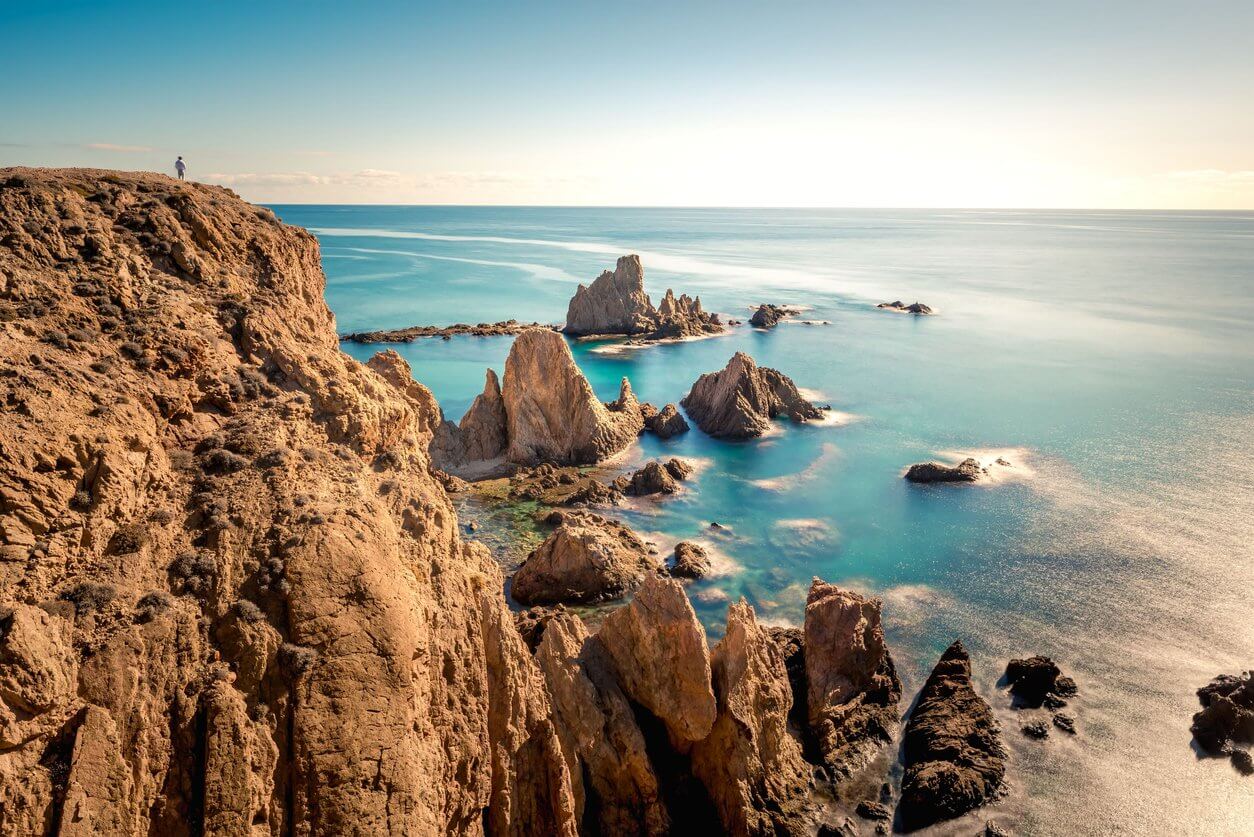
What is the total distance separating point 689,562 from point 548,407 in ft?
63.8

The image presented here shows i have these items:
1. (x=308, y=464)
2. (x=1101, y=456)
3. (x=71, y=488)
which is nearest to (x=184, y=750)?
(x=71, y=488)

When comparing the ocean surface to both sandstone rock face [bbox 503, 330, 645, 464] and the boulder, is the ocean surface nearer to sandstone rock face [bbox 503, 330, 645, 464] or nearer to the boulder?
the boulder

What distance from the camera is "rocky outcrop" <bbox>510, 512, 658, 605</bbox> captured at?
111 ft

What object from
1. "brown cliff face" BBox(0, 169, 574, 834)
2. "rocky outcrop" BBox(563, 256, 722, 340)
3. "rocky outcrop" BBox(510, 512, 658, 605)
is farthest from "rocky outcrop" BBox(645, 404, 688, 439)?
"rocky outcrop" BBox(563, 256, 722, 340)

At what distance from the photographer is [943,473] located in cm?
5169

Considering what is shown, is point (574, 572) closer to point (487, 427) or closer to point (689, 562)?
point (689, 562)

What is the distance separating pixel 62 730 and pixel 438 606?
21.5 ft

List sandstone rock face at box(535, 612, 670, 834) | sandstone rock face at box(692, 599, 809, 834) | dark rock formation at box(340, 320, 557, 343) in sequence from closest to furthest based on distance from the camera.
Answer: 1. sandstone rock face at box(535, 612, 670, 834)
2. sandstone rock face at box(692, 599, 809, 834)
3. dark rock formation at box(340, 320, 557, 343)

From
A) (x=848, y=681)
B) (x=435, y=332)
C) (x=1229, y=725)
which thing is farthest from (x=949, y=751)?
(x=435, y=332)

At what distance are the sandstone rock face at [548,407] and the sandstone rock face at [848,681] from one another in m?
27.6

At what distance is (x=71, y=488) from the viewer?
39.2ft

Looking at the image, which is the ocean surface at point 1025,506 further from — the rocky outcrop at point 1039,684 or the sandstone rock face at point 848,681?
the sandstone rock face at point 848,681

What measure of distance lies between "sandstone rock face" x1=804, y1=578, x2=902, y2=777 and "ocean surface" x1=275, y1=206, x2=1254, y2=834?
270 centimetres

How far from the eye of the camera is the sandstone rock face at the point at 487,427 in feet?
171
